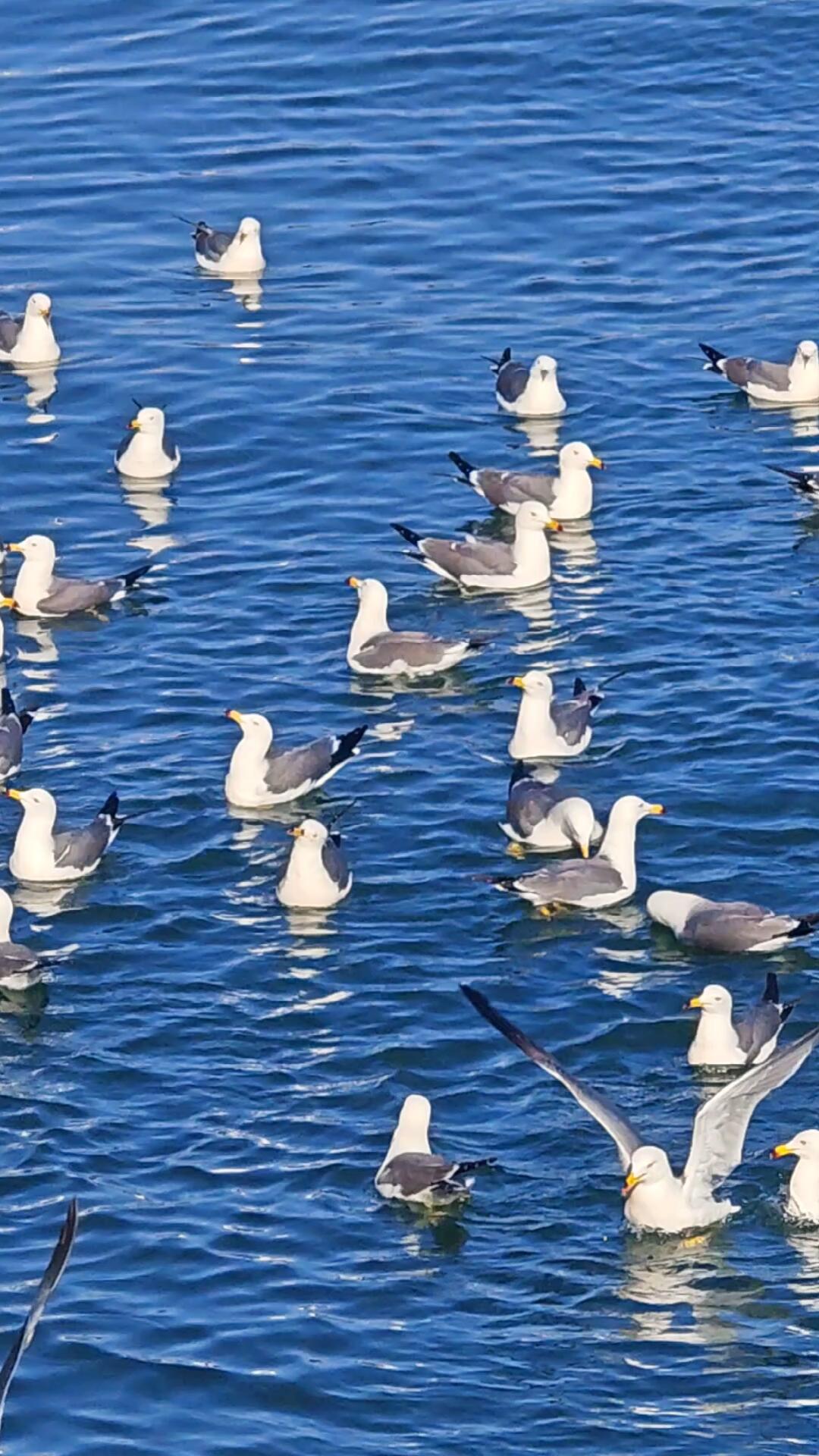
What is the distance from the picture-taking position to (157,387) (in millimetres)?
32594

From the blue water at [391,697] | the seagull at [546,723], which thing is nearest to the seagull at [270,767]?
the blue water at [391,697]

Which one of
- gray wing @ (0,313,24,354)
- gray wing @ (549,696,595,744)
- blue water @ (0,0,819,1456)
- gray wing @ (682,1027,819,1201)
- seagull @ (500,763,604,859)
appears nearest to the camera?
blue water @ (0,0,819,1456)

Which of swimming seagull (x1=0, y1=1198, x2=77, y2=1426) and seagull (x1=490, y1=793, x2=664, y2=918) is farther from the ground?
seagull (x1=490, y1=793, x2=664, y2=918)

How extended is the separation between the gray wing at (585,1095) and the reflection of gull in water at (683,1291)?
576 millimetres

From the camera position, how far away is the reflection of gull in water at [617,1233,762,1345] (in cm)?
1761

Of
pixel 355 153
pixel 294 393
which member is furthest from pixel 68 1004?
pixel 355 153

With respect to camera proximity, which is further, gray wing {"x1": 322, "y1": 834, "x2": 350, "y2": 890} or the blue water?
gray wing {"x1": 322, "y1": 834, "x2": 350, "y2": 890}

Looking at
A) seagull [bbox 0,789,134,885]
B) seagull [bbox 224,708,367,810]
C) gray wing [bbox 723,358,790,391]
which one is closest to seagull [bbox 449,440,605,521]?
gray wing [bbox 723,358,790,391]

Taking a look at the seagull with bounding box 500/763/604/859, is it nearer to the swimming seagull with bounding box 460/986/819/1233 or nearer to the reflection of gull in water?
the swimming seagull with bounding box 460/986/819/1233

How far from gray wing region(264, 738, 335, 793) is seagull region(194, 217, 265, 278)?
488 inches

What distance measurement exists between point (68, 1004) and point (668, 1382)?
19.3 ft

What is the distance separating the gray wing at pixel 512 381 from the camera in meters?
30.9

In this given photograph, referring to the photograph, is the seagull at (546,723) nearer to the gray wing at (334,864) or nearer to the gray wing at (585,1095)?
the gray wing at (334,864)

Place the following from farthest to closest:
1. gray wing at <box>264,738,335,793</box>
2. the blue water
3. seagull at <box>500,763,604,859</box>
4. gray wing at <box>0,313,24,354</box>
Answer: gray wing at <box>0,313,24,354</box> < gray wing at <box>264,738,335,793</box> < seagull at <box>500,763,604,859</box> < the blue water
